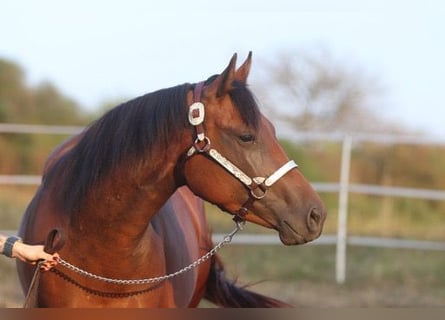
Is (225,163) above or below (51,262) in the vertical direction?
above

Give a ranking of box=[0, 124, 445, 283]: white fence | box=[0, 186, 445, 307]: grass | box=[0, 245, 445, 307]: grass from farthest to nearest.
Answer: box=[0, 124, 445, 283]: white fence → box=[0, 186, 445, 307]: grass → box=[0, 245, 445, 307]: grass

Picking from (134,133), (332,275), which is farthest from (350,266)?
(134,133)

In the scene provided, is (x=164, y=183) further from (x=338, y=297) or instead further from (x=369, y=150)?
(x=369, y=150)

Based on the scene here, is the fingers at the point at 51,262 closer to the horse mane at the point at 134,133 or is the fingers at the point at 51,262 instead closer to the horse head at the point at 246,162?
the horse mane at the point at 134,133

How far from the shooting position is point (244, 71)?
120 inches

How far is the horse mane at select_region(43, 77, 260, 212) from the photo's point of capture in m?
2.95

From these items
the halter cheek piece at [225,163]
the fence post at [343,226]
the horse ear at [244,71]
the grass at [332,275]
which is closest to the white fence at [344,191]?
the fence post at [343,226]

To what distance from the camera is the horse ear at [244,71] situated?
3.01 m

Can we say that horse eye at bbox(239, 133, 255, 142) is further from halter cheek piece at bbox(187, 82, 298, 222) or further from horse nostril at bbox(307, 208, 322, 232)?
horse nostril at bbox(307, 208, 322, 232)

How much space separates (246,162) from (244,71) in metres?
0.36

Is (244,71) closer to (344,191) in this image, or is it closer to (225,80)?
(225,80)

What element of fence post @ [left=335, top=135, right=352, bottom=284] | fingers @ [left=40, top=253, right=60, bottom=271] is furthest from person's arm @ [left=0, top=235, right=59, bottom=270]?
fence post @ [left=335, top=135, right=352, bottom=284]

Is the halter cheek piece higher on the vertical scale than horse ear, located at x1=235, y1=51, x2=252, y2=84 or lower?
lower


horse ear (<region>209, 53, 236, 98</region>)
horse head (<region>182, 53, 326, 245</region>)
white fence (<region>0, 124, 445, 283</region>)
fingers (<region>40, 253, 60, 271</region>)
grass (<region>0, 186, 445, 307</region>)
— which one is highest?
horse ear (<region>209, 53, 236, 98</region>)
